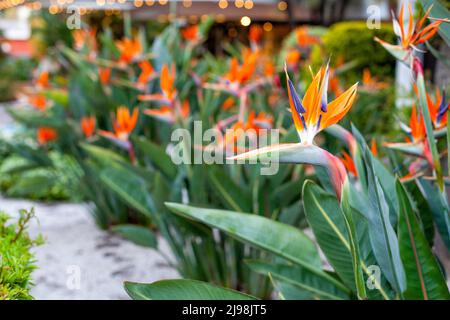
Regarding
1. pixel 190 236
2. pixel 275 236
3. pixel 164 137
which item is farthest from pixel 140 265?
pixel 275 236

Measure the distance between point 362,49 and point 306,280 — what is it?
360 cm

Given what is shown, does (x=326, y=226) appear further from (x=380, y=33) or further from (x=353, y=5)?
(x=353, y=5)

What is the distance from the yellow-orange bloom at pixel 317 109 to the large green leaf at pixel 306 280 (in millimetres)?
538

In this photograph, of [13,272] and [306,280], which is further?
[306,280]

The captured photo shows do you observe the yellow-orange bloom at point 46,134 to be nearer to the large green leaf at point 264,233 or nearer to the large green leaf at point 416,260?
the large green leaf at point 264,233

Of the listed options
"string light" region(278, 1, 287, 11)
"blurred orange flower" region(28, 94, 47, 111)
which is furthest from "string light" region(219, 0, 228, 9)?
"blurred orange flower" region(28, 94, 47, 111)

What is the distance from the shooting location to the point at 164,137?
104 inches

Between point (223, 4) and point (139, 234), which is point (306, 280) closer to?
point (139, 234)

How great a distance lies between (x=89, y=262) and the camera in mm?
2605

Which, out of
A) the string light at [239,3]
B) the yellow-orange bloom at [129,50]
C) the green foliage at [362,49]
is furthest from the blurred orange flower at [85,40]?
the string light at [239,3]

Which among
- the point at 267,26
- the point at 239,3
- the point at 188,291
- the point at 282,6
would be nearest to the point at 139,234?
the point at 188,291
